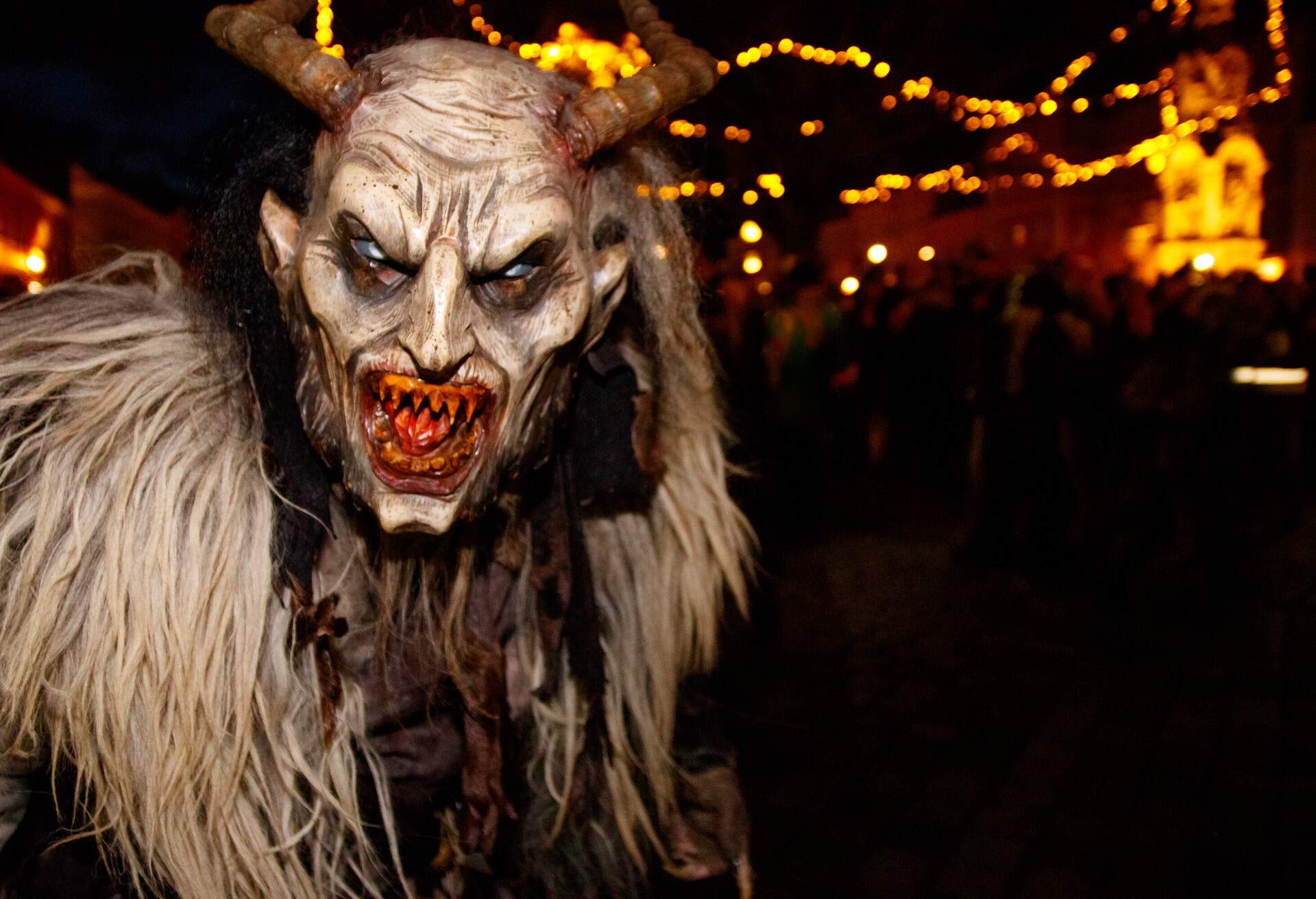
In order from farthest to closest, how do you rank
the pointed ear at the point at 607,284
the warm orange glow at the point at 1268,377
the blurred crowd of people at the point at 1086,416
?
1. the warm orange glow at the point at 1268,377
2. the blurred crowd of people at the point at 1086,416
3. the pointed ear at the point at 607,284

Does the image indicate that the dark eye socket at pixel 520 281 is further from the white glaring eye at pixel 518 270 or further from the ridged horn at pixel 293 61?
the ridged horn at pixel 293 61

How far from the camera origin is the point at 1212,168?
1512 centimetres

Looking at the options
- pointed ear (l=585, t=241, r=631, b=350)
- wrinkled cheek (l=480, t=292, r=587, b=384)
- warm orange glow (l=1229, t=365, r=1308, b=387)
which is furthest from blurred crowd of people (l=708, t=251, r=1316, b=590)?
wrinkled cheek (l=480, t=292, r=587, b=384)

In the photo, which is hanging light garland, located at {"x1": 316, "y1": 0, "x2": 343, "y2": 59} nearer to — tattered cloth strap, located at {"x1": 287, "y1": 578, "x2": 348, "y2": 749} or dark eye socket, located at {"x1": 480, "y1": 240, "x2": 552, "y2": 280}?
dark eye socket, located at {"x1": 480, "y1": 240, "x2": 552, "y2": 280}

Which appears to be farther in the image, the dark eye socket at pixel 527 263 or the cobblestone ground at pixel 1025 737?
the cobblestone ground at pixel 1025 737

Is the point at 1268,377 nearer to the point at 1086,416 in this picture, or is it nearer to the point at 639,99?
the point at 1086,416

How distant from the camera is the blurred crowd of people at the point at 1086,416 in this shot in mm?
5191

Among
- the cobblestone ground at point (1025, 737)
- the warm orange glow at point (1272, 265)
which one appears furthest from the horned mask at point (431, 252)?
the warm orange glow at point (1272, 265)

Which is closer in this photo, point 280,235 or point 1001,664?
point 280,235

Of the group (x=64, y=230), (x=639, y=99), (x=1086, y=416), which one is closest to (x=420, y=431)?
(x=639, y=99)

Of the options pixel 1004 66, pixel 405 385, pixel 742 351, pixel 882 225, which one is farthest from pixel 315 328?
pixel 882 225

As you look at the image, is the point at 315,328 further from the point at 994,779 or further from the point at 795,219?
the point at 795,219

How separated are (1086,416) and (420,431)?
5.00m

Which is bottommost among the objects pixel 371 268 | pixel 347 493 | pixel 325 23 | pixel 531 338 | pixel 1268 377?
pixel 1268 377
